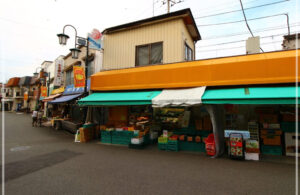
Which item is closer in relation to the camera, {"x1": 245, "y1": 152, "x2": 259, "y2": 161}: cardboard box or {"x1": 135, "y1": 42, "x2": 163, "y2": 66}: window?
{"x1": 245, "y1": 152, "x2": 259, "y2": 161}: cardboard box

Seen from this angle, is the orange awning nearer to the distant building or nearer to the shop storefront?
the shop storefront

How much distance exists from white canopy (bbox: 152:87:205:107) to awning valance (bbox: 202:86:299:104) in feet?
1.08

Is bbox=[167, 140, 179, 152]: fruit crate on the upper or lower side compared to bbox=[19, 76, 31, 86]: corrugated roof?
lower

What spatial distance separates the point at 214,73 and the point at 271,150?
4.43 m

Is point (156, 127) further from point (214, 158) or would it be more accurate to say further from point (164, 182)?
point (164, 182)

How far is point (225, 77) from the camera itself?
23.3 feet

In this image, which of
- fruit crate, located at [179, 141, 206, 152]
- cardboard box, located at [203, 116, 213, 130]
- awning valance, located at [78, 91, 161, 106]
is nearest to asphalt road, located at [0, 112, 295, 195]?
fruit crate, located at [179, 141, 206, 152]

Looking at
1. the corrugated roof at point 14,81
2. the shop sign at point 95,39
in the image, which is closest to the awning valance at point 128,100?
the shop sign at point 95,39

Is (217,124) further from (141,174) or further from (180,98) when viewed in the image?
(141,174)

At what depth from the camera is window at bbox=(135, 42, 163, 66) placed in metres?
10.1

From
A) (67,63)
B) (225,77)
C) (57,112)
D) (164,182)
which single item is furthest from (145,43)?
(57,112)

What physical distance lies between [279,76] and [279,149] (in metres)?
3.32

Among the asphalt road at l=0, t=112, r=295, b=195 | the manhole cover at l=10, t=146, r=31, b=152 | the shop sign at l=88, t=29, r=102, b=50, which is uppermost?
the shop sign at l=88, t=29, r=102, b=50

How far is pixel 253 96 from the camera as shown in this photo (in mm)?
5691
